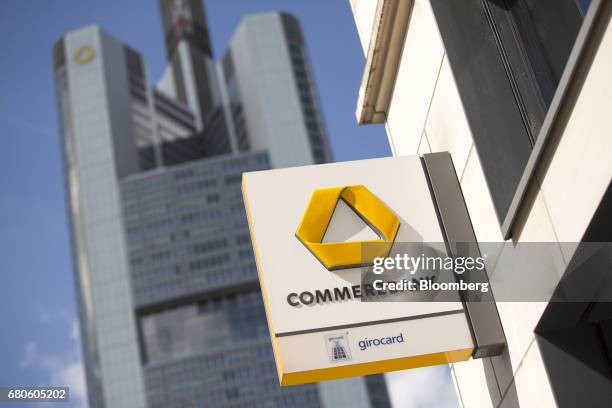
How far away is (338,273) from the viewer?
291 inches

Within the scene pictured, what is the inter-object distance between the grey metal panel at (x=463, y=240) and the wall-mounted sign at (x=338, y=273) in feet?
0.23

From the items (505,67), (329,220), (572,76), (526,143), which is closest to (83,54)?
(329,220)

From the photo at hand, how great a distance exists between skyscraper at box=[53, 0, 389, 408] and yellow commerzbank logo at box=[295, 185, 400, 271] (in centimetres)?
13801

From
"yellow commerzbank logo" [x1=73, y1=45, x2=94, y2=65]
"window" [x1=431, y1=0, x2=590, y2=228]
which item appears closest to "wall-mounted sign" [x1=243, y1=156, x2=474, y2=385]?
"window" [x1=431, y1=0, x2=590, y2=228]

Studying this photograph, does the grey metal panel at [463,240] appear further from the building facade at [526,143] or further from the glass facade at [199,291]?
the glass facade at [199,291]

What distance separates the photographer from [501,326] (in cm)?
724

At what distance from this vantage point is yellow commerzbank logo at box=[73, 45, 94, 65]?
591ft

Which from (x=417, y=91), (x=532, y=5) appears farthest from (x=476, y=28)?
(x=417, y=91)

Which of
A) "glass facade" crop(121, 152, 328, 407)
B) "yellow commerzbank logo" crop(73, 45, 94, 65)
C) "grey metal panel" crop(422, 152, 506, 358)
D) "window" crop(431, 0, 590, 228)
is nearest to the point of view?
"window" crop(431, 0, 590, 228)

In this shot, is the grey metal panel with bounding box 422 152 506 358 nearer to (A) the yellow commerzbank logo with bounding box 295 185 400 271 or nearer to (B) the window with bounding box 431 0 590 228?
(A) the yellow commerzbank logo with bounding box 295 185 400 271

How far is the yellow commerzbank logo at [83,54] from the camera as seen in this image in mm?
180000

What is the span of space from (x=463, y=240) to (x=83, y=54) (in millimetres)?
181228

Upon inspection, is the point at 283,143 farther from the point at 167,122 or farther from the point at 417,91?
the point at 417,91

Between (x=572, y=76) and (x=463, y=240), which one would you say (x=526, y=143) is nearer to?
(x=463, y=240)
